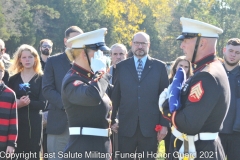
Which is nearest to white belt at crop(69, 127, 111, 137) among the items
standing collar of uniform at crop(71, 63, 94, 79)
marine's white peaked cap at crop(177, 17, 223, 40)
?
standing collar of uniform at crop(71, 63, 94, 79)

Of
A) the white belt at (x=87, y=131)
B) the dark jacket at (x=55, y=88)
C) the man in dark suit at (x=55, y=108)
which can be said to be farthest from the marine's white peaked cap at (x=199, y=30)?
the dark jacket at (x=55, y=88)

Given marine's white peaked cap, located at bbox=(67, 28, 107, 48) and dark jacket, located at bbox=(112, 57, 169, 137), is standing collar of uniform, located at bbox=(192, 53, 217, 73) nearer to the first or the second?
marine's white peaked cap, located at bbox=(67, 28, 107, 48)

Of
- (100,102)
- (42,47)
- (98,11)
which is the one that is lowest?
(100,102)

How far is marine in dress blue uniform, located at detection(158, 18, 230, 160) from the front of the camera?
424cm

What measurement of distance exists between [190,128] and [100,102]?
898 millimetres

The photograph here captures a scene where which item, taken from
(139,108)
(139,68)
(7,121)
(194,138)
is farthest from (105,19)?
(194,138)

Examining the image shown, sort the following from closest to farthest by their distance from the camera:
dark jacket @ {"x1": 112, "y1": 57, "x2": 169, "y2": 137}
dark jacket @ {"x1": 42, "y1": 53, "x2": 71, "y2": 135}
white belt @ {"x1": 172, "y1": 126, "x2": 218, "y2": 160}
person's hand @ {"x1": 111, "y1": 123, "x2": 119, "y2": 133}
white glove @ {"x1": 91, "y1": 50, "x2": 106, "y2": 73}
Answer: white belt @ {"x1": 172, "y1": 126, "x2": 218, "y2": 160}, white glove @ {"x1": 91, "y1": 50, "x2": 106, "y2": 73}, dark jacket @ {"x1": 42, "y1": 53, "x2": 71, "y2": 135}, dark jacket @ {"x1": 112, "y1": 57, "x2": 169, "y2": 137}, person's hand @ {"x1": 111, "y1": 123, "x2": 119, "y2": 133}

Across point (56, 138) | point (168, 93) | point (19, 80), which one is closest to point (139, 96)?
point (56, 138)

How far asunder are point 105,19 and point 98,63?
59133 mm

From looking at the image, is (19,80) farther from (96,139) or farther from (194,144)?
(194,144)

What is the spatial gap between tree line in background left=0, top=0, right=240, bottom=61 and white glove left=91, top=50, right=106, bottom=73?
51425 mm

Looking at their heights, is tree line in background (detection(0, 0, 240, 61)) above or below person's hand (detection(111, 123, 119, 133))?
A: above

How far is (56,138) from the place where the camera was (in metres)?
6.86

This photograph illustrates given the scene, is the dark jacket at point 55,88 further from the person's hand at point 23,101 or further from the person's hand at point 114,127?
the person's hand at point 114,127
